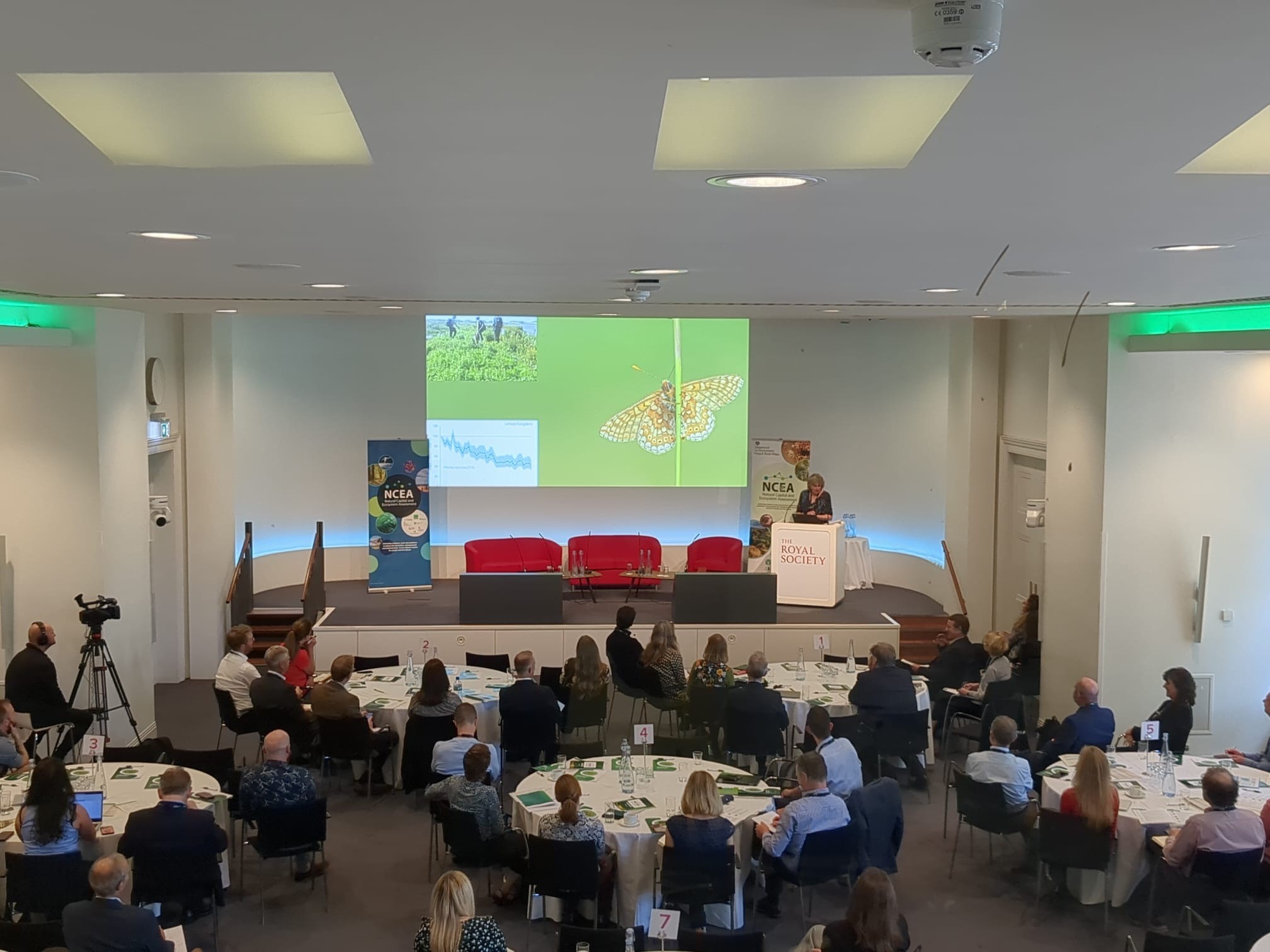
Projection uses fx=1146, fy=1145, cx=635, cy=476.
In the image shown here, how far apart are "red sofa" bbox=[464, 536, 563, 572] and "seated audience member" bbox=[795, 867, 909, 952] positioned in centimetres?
920

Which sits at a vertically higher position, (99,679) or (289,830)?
(99,679)

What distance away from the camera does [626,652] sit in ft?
33.9

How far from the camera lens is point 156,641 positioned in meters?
12.3

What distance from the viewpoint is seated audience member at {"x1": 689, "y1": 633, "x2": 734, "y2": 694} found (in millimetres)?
9391

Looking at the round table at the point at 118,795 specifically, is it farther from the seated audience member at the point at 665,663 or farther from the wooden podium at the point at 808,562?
the wooden podium at the point at 808,562

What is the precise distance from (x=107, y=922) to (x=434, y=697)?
352 centimetres

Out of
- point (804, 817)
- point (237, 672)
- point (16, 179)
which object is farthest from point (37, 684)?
point (16, 179)

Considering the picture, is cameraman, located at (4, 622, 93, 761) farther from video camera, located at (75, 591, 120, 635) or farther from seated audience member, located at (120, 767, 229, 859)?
seated audience member, located at (120, 767, 229, 859)

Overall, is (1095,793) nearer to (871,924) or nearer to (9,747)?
(871,924)

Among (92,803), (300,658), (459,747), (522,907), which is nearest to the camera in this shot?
(92,803)

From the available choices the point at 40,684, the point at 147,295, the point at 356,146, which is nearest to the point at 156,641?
the point at 40,684

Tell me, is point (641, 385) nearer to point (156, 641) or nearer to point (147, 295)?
point (156, 641)

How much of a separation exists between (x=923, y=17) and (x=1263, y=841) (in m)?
5.96

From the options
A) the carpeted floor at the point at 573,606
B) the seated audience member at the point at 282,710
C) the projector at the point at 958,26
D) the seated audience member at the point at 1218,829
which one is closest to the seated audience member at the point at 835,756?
Answer: the seated audience member at the point at 1218,829
